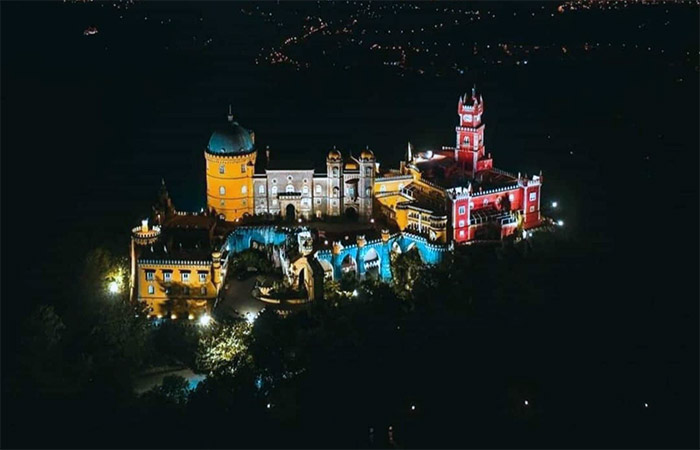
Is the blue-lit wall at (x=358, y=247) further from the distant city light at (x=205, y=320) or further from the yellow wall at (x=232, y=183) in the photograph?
the distant city light at (x=205, y=320)

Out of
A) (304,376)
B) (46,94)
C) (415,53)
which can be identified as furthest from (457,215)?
(415,53)

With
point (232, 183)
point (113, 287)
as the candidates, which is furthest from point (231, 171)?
point (113, 287)

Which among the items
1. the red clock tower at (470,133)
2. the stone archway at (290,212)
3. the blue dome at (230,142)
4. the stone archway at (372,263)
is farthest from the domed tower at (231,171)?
the red clock tower at (470,133)

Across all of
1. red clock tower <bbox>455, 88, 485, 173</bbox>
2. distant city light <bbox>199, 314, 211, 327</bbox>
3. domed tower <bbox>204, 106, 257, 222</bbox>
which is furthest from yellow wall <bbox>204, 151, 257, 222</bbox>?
red clock tower <bbox>455, 88, 485, 173</bbox>

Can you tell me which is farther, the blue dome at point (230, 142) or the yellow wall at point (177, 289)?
the blue dome at point (230, 142)

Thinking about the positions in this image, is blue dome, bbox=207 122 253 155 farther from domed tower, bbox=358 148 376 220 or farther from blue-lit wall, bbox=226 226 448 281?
domed tower, bbox=358 148 376 220

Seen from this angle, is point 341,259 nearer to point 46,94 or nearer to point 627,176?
point 627,176

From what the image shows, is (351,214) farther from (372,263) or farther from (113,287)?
(113,287)
